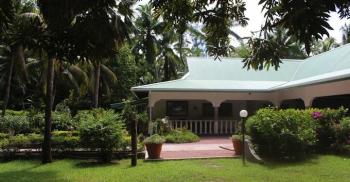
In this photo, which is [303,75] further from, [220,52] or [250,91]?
[220,52]

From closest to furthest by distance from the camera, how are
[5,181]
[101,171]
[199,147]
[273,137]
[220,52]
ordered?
[220,52] → [5,181] → [101,171] → [273,137] → [199,147]

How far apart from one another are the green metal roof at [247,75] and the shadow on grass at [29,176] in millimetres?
10041

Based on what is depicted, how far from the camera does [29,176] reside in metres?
11.3

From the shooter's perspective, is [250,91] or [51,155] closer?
[51,155]

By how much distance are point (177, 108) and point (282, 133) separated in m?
13.0

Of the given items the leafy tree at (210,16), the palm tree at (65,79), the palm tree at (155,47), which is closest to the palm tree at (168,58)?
the palm tree at (155,47)

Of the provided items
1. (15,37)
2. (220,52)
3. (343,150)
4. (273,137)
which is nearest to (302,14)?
(15,37)

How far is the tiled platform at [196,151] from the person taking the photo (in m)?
14.5

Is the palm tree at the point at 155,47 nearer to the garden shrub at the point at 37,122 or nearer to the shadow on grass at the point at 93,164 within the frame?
the garden shrub at the point at 37,122

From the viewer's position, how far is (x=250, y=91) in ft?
73.8

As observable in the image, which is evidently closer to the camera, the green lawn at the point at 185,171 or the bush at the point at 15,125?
the green lawn at the point at 185,171

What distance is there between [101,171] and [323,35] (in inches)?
370

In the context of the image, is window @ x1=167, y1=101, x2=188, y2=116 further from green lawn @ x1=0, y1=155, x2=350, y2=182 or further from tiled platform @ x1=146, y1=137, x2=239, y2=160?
green lawn @ x1=0, y1=155, x2=350, y2=182

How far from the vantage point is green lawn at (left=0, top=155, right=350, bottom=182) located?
1058 cm
